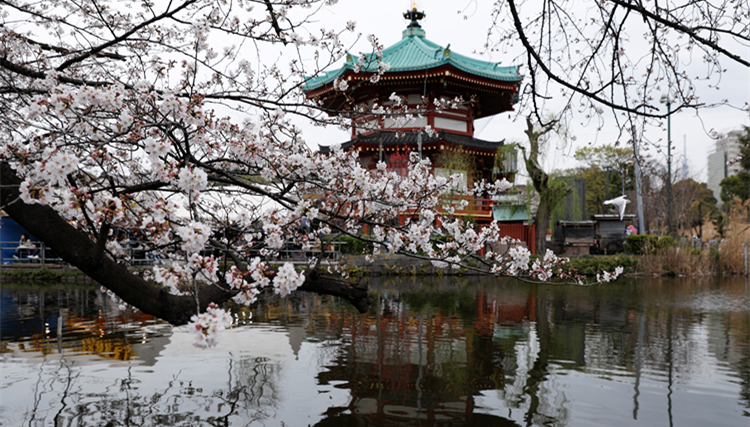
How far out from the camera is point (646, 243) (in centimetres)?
2189

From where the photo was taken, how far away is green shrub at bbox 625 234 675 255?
21.9 metres

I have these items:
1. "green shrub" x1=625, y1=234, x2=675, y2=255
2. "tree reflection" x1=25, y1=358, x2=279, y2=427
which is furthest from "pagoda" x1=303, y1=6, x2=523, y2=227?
"tree reflection" x1=25, y1=358, x2=279, y2=427

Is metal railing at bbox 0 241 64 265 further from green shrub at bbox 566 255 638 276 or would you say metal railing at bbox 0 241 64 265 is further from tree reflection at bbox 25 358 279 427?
green shrub at bbox 566 255 638 276

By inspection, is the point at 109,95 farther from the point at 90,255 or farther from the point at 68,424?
the point at 68,424

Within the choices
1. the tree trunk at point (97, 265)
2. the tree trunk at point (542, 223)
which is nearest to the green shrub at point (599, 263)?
the tree trunk at point (542, 223)

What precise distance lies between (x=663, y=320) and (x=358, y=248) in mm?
11788

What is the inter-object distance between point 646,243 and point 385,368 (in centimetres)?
1931

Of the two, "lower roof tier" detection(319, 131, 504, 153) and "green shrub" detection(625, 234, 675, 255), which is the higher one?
"lower roof tier" detection(319, 131, 504, 153)

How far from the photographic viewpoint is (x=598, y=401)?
544 cm

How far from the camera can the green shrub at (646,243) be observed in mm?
21875

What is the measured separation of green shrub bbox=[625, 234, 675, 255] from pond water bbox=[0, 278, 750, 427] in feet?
35.0

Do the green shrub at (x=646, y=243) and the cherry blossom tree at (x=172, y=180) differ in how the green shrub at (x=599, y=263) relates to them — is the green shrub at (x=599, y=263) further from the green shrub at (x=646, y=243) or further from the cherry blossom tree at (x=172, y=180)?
the cherry blossom tree at (x=172, y=180)

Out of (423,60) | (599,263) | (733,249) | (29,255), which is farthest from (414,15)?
(29,255)

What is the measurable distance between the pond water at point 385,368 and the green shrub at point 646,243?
35.0ft
